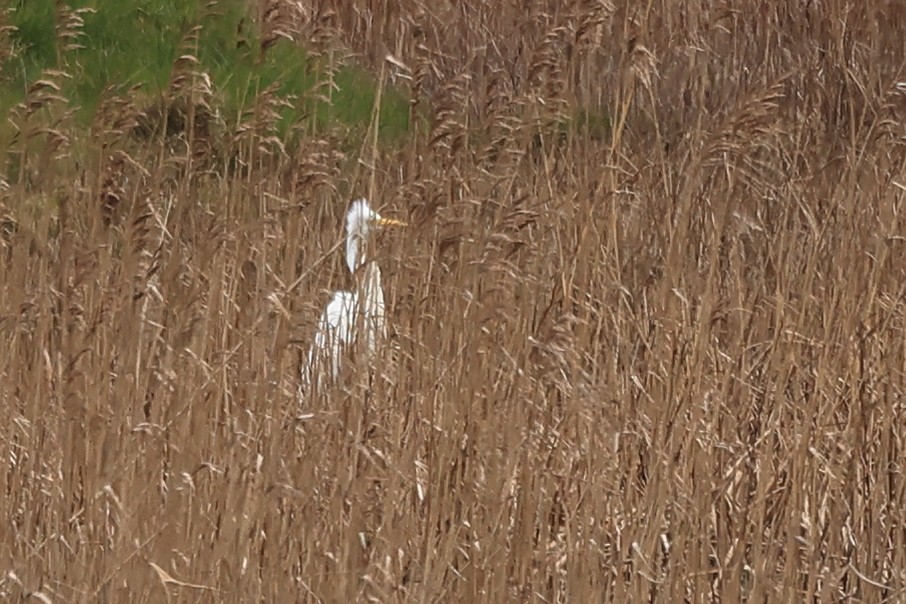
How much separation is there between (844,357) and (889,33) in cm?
346

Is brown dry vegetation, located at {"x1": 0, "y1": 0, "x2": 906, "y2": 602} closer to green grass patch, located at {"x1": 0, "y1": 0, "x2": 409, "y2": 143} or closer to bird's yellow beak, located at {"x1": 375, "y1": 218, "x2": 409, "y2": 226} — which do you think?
bird's yellow beak, located at {"x1": 375, "y1": 218, "x2": 409, "y2": 226}

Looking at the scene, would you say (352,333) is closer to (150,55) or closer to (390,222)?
(390,222)

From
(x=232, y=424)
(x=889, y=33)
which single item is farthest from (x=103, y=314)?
(x=889, y=33)

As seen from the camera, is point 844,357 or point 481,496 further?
point 844,357

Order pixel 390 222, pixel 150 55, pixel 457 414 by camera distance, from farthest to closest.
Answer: pixel 150 55
pixel 390 222
pixel 457 414

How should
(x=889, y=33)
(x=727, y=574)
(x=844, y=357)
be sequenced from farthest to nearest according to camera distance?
(x=889, y=33) → (x=844, y=357) → (x=727, y=574)

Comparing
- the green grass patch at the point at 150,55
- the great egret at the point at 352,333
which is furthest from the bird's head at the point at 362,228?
the green grass patch at the point at 150,55

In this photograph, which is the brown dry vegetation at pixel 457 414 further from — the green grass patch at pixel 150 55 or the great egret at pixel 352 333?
the green grass patch at pixel 150 55

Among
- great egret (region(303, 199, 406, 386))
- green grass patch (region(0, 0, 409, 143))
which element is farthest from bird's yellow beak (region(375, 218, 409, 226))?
green grass patch (region(0, 0, 409, 143))

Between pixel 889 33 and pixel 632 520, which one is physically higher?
pixel 889 33

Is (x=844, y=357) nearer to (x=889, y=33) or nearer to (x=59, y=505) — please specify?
(x=59, y=505)

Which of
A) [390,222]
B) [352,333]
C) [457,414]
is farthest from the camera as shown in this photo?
[390,222]

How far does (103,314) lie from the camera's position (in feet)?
6.91

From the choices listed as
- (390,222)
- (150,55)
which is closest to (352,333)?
(390,222)
